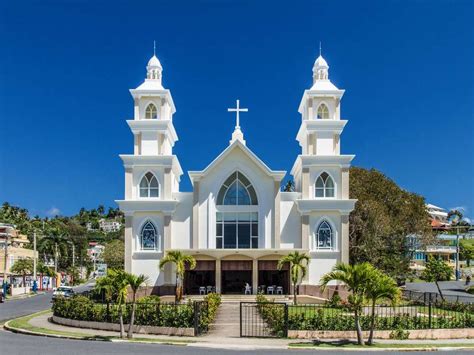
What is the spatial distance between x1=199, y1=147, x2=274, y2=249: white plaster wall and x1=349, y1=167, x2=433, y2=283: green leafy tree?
12285mm

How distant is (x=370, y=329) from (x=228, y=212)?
2099 centimetres

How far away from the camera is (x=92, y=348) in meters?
21.6

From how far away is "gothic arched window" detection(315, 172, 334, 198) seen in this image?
44312 mm

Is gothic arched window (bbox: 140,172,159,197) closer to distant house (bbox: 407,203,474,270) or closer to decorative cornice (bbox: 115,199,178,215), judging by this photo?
decorative cornice (bbox: 115,199,178,215)

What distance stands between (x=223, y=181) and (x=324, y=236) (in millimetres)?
7952

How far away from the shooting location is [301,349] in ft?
73.6

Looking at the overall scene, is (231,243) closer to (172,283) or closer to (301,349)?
(172,283)

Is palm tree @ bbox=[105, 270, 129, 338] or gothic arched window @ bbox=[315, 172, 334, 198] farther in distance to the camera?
gothic arched window @ bbox=[315, 172, 334, 198]

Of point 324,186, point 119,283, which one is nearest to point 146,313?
point 119,283

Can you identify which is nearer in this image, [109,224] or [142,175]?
[142,175]

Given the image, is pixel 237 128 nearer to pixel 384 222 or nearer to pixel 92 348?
pixel 384 222

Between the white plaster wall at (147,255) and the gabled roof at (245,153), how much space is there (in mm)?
3754

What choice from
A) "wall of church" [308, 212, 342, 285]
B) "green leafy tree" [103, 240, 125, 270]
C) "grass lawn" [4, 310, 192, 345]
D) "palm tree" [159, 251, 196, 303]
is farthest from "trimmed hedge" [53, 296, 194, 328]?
"green leafy tree" [103, 240, 125, 270]

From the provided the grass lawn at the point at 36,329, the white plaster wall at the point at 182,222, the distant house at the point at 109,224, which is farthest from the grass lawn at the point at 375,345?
the distant house at the point at 109,224
